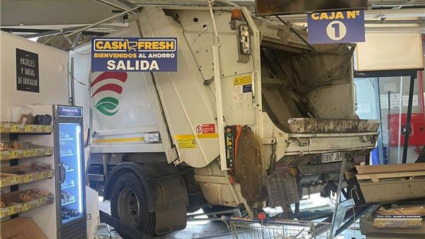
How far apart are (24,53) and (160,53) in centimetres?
139

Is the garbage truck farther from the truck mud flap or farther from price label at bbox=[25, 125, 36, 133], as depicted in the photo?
price label at bbox=[25, 125, 36, 133]

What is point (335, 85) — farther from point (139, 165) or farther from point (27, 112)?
point (27, 112)

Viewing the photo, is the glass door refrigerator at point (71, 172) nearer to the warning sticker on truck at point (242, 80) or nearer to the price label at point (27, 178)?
the price label at point (27, 178)

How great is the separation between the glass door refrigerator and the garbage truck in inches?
29.7

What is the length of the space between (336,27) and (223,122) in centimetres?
156

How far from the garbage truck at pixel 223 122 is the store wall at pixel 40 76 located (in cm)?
87

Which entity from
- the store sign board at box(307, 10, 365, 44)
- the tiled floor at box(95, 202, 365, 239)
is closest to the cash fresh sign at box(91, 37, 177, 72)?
the store sign board at box(307, 10, 365, 44)

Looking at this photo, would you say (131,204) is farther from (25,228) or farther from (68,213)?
(25,228)

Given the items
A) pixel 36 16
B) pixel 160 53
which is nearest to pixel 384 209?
pixel 160 53

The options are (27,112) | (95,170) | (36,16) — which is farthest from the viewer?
(95,170)

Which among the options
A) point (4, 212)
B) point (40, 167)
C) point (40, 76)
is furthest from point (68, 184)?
point (40, 76)

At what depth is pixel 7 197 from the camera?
350 centimetres

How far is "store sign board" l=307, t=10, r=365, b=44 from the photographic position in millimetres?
4109

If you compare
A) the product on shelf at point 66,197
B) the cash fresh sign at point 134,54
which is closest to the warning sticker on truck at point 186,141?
the cash fresh sign at point 134,54
